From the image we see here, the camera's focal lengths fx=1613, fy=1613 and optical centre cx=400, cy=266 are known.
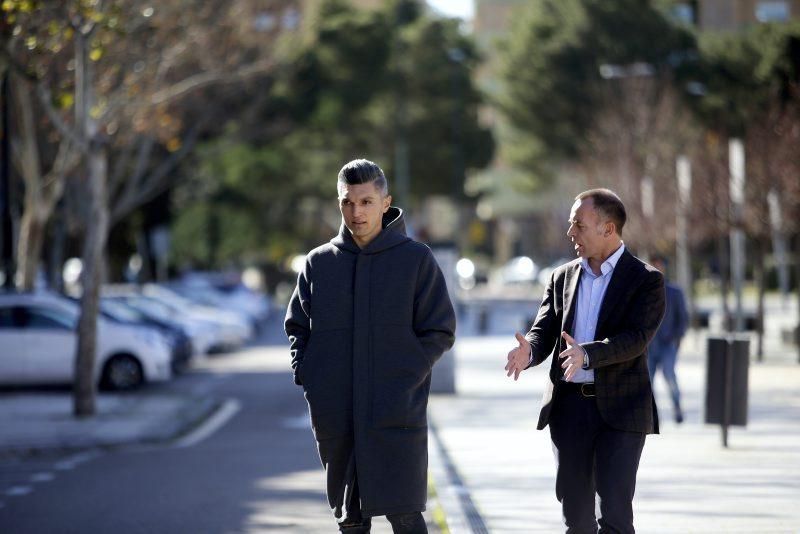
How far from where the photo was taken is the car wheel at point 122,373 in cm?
2412

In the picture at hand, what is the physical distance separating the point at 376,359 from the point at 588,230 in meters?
1.17

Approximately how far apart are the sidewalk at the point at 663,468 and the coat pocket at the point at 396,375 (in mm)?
3255

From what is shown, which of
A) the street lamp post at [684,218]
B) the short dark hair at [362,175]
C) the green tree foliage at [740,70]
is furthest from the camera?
the green tree foliage at [740,70]

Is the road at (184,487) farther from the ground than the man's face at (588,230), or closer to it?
closer to it

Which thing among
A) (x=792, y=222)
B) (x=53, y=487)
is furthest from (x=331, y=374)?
(x=792, y=222)

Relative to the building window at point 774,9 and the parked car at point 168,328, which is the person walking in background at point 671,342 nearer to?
the parked car at point 168,328

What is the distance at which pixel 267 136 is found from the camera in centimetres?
4794

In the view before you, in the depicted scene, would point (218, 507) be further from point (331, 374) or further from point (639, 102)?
point (639, 102)

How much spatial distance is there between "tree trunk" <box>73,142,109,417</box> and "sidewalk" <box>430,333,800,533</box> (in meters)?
4.15

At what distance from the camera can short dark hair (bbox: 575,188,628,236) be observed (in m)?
6.91

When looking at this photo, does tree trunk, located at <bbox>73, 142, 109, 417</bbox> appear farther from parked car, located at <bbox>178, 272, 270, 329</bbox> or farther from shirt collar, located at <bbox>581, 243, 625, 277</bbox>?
parked car, located at <bbox>178, 272, 270, 329</bbox>

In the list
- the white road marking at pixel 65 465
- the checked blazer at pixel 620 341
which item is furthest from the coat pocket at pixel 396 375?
the white road marking at pixel 65 465

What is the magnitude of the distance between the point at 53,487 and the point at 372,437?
721cm

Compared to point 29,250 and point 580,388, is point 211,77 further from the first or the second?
point 580,388
